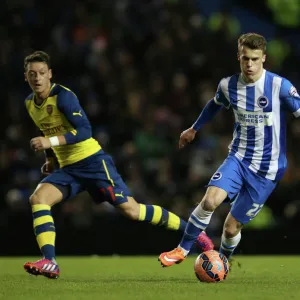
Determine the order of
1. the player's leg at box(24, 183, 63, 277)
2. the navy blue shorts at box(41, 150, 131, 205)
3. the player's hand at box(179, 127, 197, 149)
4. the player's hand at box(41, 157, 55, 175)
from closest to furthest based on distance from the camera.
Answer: the player's leg at box(24, 183, 63, 277) < the player's hand at box(179, 127, 197, 149) < the navy blue shorts at box(41, 150, 131, 205) < the player's hand at box(41, 157, 55, 175)

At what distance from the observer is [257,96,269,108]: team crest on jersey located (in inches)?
264

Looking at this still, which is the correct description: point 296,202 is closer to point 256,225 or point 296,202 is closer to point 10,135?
point 256,225

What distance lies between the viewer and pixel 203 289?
19.4 ft

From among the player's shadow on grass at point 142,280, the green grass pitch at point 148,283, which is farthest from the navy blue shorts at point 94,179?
the player's shadow on grass at point 142,280

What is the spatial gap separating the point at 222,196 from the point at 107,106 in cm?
622

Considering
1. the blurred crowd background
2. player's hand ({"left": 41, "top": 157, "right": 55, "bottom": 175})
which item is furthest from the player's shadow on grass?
the blurred crowd background

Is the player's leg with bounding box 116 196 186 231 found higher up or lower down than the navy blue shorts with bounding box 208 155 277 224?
lower down

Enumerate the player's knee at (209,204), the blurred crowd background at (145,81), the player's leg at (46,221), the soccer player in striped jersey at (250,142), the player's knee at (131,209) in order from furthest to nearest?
1. the blurred crowd background at (145,81)
2. the player's knee at (131,209)
3. the player's leg at (46,221)
4. the soccer player in striped jersey at (250,142)
5. the player's knee at (209,204)

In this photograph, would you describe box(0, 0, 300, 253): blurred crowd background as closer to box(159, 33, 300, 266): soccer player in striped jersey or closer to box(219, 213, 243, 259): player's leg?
box(219, 213, 243, 259): player's leg

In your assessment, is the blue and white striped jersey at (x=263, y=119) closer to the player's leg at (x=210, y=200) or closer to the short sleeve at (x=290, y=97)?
the short sleeve at (x=290, y=97)

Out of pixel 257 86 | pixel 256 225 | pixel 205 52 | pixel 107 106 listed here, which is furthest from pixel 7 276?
pixel 205 52

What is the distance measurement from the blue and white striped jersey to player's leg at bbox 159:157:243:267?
0.55ft

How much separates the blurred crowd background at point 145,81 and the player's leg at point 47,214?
3.55m

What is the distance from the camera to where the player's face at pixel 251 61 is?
6.59 meters
